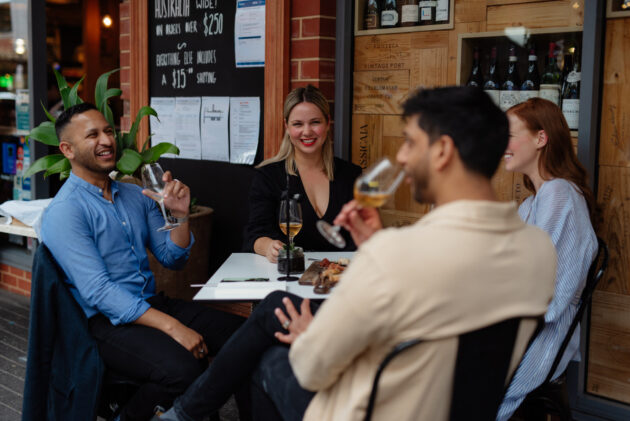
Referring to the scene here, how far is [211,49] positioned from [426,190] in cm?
325

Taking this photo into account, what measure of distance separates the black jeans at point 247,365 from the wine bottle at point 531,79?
1.75 meters

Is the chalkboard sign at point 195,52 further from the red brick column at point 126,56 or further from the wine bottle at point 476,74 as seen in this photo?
the wine bottle at point 476,74

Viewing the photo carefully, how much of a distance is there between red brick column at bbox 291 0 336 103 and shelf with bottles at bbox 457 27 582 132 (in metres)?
0.79

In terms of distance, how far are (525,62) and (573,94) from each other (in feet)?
0.99

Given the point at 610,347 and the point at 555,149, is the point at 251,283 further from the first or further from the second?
the point at 610,347

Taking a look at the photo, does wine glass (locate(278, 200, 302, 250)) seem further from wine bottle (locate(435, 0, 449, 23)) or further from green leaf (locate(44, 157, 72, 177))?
green leaf (locate(44, 157, 72, 177))

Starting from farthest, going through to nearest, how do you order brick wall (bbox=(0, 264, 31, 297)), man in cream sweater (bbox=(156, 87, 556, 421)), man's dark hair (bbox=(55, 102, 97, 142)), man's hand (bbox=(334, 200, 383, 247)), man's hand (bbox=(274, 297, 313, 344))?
brick wall (bbox=(0, 264, 31, 297)), man's dark hair (bbox=(55, 102, 97, 142)), man's hand (bbox=(274, 297, 313, 344)), man's hand (bbox=(334, 200, 383, 247)), man in cream sweater (bbox=(156, 87, 556, 421))

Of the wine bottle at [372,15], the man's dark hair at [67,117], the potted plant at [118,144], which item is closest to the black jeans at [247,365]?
the man's dark hair at [67,117]

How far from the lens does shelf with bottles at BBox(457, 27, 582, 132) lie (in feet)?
10.2

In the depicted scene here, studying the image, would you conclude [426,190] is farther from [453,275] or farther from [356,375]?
[356,375]

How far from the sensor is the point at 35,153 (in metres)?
5.32

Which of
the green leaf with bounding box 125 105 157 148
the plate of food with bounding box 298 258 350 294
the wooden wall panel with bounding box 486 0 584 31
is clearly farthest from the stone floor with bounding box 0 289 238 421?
the wooden wall panel with bounding box 486 0 584 31

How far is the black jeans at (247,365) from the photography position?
2.07 m

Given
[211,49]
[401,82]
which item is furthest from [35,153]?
[401,82]
